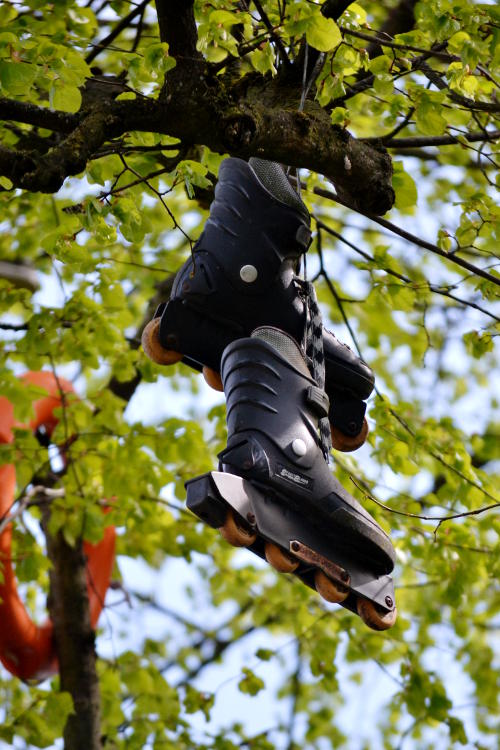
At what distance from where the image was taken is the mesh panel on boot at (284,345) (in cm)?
256

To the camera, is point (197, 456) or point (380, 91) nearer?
point (380, 91)

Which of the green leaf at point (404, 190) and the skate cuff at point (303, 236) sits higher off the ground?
the green leaf at point (404, 190)

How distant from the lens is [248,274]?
2682 mm

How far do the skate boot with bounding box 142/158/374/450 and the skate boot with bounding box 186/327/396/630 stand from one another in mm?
146

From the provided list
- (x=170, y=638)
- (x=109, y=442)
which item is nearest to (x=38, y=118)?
(x=109, y=442)

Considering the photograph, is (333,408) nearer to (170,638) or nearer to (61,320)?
(61,320)

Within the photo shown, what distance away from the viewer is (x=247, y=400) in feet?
8.11

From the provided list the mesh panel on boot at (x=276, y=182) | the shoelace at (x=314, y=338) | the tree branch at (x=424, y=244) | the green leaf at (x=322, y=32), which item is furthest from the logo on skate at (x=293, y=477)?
the green leaf at (x=322, y=32)

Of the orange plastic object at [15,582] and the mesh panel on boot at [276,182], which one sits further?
the orange plastic object at [15,582]

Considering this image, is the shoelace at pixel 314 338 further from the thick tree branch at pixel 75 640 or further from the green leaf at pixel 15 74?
the thick tree branch at pixel 75 640

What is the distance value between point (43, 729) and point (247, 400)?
2416mm

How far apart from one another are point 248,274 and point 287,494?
590mm

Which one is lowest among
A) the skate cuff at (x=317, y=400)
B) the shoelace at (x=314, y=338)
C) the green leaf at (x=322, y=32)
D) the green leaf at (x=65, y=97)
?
the skate cuff at (x=317, y=400)

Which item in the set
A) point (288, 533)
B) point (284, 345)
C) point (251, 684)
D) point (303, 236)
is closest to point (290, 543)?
point (288, 533)
